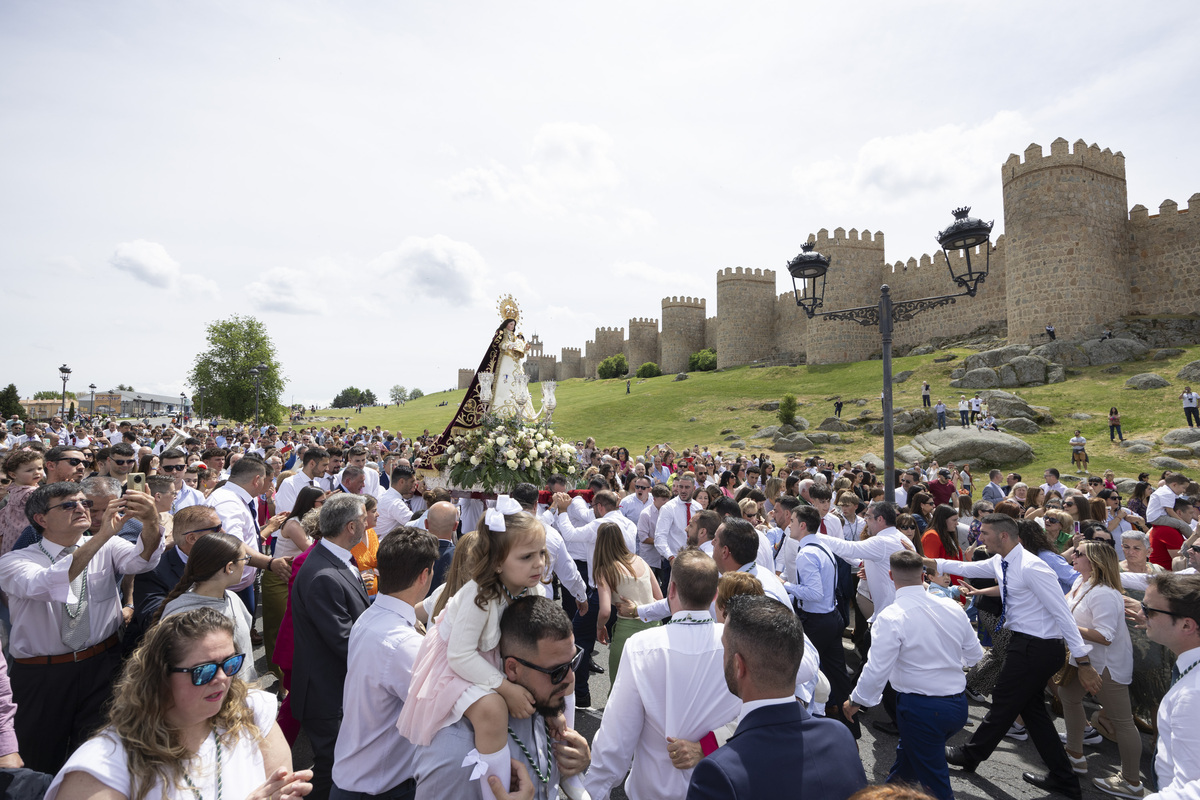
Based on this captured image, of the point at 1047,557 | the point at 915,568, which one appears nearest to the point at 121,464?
the point at 915,568

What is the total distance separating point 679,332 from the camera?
67.6 m

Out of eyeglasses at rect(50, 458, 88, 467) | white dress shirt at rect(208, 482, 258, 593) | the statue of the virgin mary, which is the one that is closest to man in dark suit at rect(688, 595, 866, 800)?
white dress shirt at rect(208, 482, 258, 593)

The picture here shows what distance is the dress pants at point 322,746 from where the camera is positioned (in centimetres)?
367

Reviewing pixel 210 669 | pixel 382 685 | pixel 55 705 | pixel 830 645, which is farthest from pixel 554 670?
pixel 830 645

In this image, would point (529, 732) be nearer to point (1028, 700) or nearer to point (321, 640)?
point (321, 640)

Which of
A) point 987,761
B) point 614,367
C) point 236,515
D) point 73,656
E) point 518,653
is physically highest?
point 614,367

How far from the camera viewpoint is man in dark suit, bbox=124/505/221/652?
427cm

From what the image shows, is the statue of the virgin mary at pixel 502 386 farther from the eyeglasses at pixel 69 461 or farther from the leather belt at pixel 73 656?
the leather belt at pixel 73 656

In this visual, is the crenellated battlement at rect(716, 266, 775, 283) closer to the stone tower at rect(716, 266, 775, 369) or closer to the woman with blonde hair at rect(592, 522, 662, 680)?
the stone tower at rect(716, 266, 775, 369)

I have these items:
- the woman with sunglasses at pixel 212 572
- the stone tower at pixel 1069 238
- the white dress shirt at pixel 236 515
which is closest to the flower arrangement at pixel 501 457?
the white dress shirt at pixel 236 515

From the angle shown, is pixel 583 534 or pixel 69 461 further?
pixel 583 534

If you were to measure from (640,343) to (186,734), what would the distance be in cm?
7223

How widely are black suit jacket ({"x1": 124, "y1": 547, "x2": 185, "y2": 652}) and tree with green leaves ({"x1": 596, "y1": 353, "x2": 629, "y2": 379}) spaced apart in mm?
71151

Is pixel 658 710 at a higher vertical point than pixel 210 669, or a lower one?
lower
